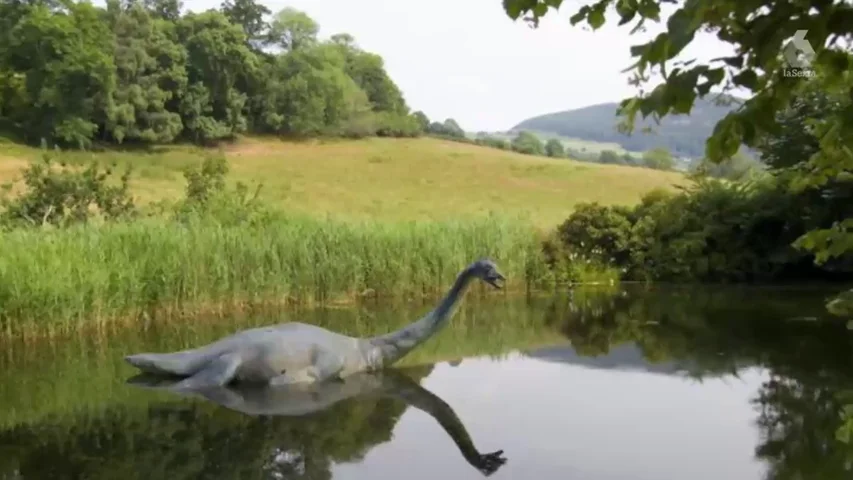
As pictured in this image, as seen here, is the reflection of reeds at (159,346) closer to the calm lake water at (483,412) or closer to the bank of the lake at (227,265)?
the calm lake water at (483,412)

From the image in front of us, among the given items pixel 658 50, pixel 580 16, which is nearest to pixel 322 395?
pixel 580 16

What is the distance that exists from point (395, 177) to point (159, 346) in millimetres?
19811

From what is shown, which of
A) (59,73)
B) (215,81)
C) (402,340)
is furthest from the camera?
(215,81)

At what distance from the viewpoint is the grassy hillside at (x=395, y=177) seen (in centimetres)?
2358

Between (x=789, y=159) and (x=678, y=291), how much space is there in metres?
2.69

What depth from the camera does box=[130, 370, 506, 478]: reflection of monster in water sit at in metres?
6.45

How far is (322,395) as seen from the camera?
6.91 meters

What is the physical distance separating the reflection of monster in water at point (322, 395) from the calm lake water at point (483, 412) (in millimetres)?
24

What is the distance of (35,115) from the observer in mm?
29031

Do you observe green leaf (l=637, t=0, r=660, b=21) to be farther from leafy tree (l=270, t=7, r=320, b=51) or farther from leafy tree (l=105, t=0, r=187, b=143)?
leafy tree (l=270, t=7, r=320, b=51)

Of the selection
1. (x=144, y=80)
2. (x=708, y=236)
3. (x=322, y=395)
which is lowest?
(x=322, y=395)

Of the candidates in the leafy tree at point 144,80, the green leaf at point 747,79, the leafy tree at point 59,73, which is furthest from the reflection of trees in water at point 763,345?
the leafy tree at point 59,73

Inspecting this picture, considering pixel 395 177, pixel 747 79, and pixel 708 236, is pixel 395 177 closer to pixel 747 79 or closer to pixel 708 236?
pixel 708 236

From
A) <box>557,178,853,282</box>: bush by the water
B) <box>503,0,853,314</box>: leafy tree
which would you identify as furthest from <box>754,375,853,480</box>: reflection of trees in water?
<box>557,178,853,282</box>: bush by the water
